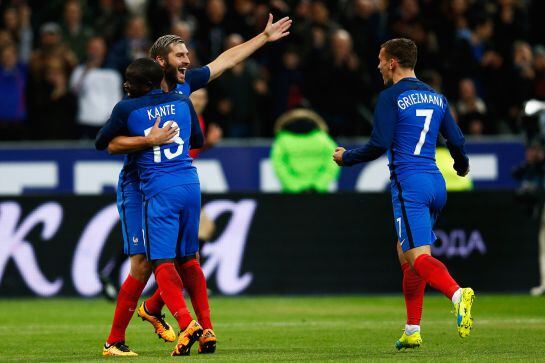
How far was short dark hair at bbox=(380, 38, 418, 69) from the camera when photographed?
9.62 metres

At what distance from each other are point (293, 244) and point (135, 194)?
6.86 metres

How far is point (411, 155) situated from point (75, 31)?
38.9 ft

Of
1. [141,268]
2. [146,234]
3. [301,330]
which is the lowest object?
[301,330]

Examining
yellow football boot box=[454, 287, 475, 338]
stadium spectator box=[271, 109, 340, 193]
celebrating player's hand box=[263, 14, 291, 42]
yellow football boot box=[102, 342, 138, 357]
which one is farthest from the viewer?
stadium spectator box=[271, 109, 340, 193]

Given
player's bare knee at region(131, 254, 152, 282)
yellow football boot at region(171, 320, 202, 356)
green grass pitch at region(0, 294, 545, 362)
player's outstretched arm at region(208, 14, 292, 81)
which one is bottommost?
green grass pitch at region(0, 294, 545, 362)

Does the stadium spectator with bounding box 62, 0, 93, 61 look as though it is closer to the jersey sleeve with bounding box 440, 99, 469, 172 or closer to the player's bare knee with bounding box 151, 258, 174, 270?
the jersey sleeve with bounding box 440, 99, 469, 172

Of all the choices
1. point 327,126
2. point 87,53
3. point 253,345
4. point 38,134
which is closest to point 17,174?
point 38,134

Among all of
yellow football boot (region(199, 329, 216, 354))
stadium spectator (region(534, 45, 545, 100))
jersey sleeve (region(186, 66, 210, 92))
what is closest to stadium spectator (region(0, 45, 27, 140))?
stadium spectator (region(534, 45, 545, 100))

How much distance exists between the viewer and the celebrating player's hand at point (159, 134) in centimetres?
909

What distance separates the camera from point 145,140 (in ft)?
29.9

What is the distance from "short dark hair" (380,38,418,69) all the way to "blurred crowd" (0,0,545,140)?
26.9ft

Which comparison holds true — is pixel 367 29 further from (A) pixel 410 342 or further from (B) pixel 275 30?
(A) pixel 410 342

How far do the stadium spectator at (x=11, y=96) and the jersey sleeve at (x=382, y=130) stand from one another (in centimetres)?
1036

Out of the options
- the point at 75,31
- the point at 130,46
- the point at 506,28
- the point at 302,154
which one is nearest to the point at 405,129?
the point at 302,154
